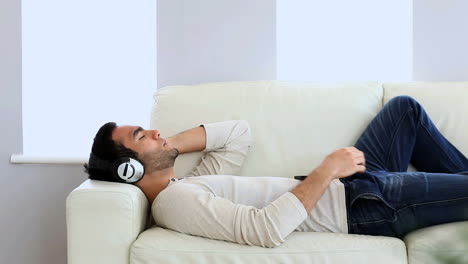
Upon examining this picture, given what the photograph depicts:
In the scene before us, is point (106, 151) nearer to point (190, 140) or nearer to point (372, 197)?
point (190, 140)

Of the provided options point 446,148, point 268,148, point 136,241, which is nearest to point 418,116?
point 446,148

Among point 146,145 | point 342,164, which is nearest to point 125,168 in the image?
point 146,145

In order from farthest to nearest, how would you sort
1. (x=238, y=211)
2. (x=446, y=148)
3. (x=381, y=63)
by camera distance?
1. (x=381, y=63)
2. (x=446, y=148)
3. (x=238, y=211)

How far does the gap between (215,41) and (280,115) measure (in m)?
0.62

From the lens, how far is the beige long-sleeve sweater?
5.39 feet

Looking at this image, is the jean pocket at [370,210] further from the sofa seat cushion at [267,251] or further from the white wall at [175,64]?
the white wall at [175,64]

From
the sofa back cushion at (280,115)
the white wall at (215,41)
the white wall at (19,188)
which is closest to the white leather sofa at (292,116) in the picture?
the sofa back cushion at (280,115)

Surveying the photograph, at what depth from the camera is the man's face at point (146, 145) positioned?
1.93 metres

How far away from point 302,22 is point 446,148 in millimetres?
964

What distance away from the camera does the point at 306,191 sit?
172 centimetres

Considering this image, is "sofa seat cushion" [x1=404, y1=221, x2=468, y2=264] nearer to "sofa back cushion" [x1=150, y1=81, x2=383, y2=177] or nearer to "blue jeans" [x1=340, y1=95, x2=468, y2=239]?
"blue jeans" [x1=340, y1=95, x2=468, y2=239]

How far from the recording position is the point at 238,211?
1.67 meters

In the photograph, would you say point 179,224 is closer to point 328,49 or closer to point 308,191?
point 308,191

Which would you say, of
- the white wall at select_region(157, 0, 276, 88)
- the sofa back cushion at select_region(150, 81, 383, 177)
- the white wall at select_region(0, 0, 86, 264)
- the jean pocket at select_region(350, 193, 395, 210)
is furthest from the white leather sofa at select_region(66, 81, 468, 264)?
the white wall at select_region(0, 0, 86, 264)
